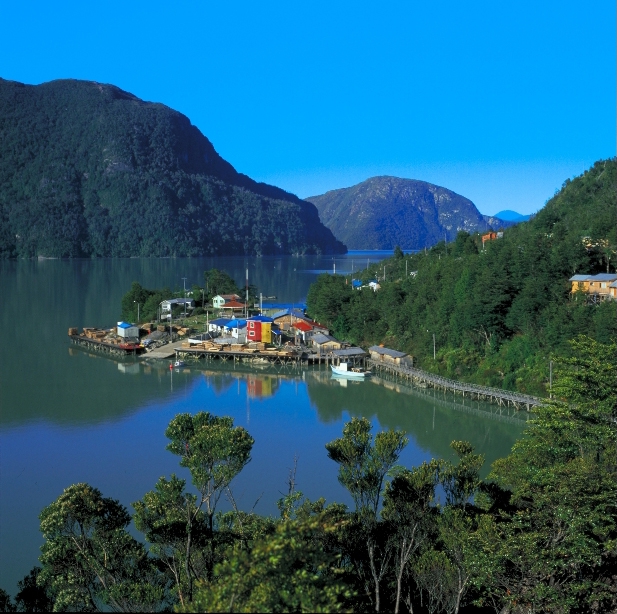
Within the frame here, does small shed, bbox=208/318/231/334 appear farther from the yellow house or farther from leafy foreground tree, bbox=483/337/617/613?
leafy foreground tree, bbox=483/337/617/613

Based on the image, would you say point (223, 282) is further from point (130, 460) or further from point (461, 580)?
point (461, 580)

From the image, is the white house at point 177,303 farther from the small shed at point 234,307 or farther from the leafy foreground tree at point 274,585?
the leafy foreground tree at point 274,585

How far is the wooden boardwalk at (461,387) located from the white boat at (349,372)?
875 mm

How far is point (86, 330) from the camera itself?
33594 millimetres

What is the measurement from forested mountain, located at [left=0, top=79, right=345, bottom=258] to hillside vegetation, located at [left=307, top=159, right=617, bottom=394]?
90.9 metres

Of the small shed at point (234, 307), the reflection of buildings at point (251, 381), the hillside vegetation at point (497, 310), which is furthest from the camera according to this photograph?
the small shed at point (234, 307)

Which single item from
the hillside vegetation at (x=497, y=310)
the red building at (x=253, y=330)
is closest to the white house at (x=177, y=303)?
the red building at (x=253, y=330)

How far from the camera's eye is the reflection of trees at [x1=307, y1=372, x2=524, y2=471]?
17747 millimetres

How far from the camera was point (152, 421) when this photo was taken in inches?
766

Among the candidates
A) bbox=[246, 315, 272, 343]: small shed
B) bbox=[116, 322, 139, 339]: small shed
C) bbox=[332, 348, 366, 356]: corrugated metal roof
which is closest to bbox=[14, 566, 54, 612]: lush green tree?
bbox=[332, 348, 366, 356]: corrugated metal roof

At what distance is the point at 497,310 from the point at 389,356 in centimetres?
470

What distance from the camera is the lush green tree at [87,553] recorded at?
23.4 feet

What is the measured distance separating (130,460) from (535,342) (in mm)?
13723

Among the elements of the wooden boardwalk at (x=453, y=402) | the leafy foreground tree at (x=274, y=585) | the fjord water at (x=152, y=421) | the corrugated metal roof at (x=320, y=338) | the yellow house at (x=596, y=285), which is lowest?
the fjord water at (x=152, y=421)
